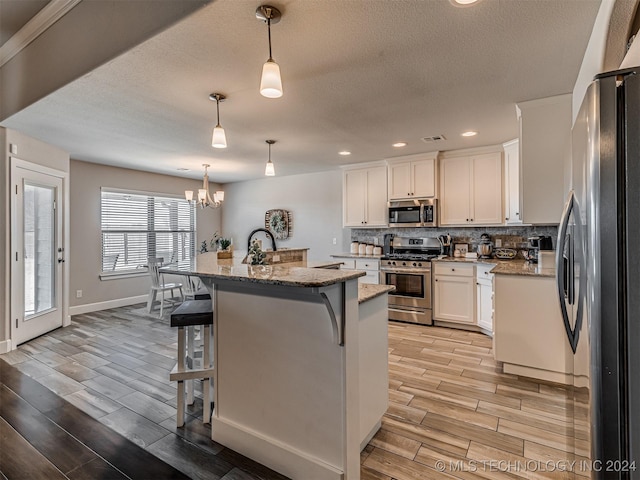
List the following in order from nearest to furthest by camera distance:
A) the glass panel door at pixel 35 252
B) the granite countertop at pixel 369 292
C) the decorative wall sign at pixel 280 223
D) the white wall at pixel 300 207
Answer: the granite countertop at pixel 369 292
the glass panel door at pixel 35 252
the white wall at pixel 300 207
the decorative wall sign at pixel 280 223

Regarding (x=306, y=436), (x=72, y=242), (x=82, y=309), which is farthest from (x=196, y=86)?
(x=82, y=309)

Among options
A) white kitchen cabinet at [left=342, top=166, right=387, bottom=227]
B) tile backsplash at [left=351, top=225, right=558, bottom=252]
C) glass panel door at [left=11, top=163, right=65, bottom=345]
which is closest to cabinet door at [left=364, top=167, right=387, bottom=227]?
white kitchen cabinet at [left=342, top=166, right=387, bottom=227]

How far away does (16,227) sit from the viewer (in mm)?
3633

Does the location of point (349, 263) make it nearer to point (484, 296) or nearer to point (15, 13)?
point (484, 296)

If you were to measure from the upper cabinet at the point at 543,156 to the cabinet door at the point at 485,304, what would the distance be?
4.02 ft

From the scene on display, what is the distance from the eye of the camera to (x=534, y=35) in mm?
1850

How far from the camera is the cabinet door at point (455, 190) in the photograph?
4.40 meters

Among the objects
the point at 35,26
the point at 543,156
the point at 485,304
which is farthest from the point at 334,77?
the point at 485,304

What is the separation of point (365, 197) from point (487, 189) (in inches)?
70.3

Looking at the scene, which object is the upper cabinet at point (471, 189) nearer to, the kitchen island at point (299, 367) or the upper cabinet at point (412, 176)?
the upper cabinet at point (412, 176)

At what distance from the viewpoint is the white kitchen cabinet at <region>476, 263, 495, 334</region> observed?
12.5 ft

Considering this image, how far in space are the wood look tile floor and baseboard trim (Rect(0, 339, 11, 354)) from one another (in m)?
0.14

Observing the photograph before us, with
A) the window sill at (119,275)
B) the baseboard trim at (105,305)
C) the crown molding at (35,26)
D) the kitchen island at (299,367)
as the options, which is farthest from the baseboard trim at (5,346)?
the kitchen island at (299,367)

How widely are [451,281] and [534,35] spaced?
9.80ft
